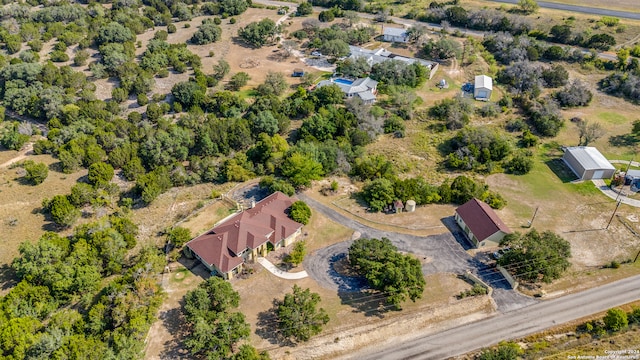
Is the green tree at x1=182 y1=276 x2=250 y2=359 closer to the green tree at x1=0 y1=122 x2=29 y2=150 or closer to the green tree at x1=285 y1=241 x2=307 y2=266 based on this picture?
the green tree at x1=285 y1=241 x2=307 y2=266

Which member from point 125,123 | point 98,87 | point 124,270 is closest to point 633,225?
point 124,270

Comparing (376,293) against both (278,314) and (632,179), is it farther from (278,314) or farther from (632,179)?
(632,179)

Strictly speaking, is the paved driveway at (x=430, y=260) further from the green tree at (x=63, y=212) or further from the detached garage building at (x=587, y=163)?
the green tree at (x=63, y=212)

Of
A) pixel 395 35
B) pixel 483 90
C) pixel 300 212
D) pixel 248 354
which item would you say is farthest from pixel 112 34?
pixel 248 354

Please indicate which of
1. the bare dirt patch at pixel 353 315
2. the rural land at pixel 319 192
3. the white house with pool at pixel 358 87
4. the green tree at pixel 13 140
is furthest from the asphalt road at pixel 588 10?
the green tree at pixel 13 140

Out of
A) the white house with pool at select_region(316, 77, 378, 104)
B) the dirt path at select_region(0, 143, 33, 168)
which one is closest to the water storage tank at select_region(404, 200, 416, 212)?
the white house with pool at select_region(316, 77, 378, 104)

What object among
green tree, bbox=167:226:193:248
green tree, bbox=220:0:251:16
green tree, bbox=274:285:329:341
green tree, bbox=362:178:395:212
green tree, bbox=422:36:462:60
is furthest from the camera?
green tree, bbox=220:0:251:16
